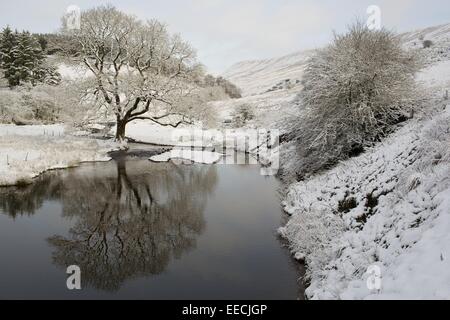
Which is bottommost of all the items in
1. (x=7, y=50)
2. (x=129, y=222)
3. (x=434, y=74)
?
(x=129, y=222)

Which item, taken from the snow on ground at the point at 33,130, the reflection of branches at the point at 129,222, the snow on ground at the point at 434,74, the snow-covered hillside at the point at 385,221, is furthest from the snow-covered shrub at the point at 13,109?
the snow on ground at the point at 434,74

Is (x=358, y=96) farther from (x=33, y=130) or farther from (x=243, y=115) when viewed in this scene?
(x=243, y=115)

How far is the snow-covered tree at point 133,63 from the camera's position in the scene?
32500 millimetres

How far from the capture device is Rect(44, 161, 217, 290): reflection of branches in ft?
39.3

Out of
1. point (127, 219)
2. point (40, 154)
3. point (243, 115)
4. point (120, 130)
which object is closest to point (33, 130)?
point (120, 130)

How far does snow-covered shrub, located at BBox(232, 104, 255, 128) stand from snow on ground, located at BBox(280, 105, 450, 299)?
3473 centimetres

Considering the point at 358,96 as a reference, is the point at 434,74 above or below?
above

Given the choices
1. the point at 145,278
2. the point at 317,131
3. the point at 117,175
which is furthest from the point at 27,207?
the point at 317,131

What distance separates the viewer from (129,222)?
15.5m

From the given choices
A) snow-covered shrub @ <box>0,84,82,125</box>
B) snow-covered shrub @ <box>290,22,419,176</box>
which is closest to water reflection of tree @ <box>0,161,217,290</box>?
snow-covered shrub @ <box>290,22,419,176</box>

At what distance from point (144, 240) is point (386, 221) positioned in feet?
26.5

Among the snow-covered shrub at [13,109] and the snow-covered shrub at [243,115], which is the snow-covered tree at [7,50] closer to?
the snow-covered shrub at [13,109]

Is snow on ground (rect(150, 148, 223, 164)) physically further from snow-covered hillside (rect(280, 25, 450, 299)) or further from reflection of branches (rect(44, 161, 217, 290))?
snow-covered hillside (rect(280, 25, 450, 299))
